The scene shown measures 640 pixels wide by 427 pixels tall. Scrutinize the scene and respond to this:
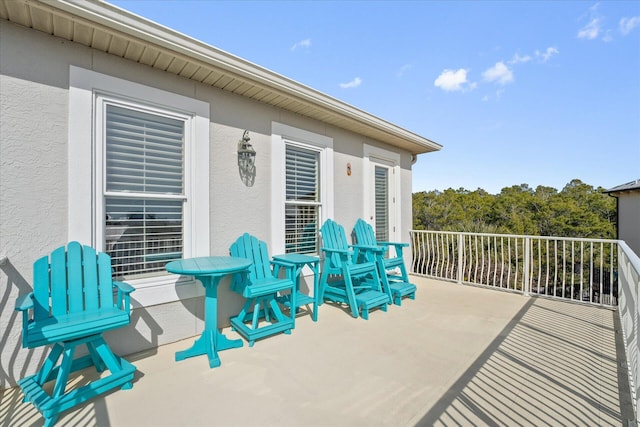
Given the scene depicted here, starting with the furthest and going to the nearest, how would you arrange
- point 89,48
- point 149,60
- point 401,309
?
point 401,309 → point 149,60 → point 89,48

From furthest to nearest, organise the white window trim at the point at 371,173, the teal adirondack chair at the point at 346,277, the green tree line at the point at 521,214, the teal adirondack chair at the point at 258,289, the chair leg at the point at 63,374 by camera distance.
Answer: the green tree line at the point at 521,214
the white window trim at the point at 371,173
the teal adirondack chair at the point at 346,277
the teal adirondack chair at the point at 258,289
the chair leg at the point at 63,374

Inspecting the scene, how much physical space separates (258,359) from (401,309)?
2.09 metres

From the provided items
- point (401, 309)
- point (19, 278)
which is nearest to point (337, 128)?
point (401, 309)

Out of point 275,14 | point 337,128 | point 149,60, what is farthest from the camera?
point 275,14

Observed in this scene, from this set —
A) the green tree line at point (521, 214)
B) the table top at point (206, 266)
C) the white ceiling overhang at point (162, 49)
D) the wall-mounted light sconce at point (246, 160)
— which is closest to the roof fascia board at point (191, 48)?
the white ceiling overhang at point (162, 49)

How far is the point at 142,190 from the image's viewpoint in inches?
103

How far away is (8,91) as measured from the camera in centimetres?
201

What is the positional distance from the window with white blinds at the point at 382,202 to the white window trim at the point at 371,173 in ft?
0.56

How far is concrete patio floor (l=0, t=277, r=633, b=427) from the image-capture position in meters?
1.68

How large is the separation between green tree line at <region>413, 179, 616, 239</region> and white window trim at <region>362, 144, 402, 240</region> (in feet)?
35.2

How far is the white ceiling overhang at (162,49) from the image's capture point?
195cm

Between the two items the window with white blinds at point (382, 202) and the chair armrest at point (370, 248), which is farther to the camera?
the window with white blinds at point (382, 202)

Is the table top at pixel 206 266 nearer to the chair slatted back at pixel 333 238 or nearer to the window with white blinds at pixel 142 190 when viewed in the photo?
the window with white blinds at pixel 142 190

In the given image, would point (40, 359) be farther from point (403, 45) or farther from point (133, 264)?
point (403, 45)
